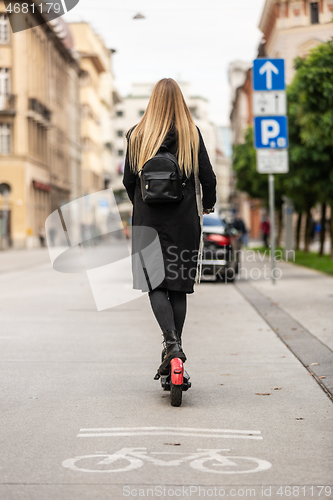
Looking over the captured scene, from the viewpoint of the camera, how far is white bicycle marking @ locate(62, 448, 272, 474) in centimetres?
378

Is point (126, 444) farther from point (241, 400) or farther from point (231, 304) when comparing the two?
point (231, 304)

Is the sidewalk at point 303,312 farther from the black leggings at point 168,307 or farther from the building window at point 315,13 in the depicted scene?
the building window at point 315,13

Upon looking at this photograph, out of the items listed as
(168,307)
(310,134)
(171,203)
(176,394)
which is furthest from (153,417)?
(310,134)

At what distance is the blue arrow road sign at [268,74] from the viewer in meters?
15.2

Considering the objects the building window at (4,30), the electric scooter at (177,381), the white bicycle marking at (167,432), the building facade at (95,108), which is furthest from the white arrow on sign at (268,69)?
the building facade at (95,108)

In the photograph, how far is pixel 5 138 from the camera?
182ft

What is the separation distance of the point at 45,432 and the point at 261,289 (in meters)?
11.3

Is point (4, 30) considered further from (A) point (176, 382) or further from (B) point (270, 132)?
(A) point (176, 382)

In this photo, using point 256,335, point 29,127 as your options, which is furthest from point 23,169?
point 256,335

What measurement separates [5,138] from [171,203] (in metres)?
51.8

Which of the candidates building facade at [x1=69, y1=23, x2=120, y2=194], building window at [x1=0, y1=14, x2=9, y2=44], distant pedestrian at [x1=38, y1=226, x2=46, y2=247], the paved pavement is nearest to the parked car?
the paved pavement

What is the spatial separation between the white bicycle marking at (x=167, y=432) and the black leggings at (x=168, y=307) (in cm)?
93

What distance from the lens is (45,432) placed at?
450cm

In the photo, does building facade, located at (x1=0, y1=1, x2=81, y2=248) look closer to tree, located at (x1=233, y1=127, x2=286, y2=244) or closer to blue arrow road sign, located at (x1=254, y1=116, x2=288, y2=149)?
tree, located at (x1=233, y1=127, x2=286, y2=244)
